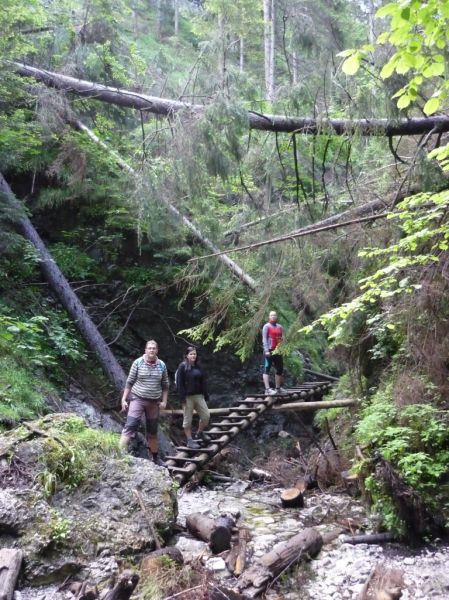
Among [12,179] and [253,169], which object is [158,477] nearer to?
[253,169]

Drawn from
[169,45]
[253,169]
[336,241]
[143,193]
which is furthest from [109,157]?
[169,45]

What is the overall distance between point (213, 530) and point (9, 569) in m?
2.27

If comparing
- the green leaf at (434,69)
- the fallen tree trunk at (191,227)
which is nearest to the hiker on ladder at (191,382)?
the fallen tree trunk at (191,227)

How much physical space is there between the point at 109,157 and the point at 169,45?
26.3 meters

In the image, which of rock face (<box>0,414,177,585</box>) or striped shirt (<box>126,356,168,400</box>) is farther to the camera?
striped shirt (<box>126,356,168,400</box>)

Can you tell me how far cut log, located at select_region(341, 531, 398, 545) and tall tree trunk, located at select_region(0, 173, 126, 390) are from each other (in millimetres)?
5530

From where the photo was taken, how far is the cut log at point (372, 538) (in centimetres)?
553

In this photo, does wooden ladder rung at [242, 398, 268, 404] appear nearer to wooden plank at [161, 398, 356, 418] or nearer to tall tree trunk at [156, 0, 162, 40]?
wooden plank at [161, 398, 356, 418]

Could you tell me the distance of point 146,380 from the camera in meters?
6.99

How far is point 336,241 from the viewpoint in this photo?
7680 millimetres

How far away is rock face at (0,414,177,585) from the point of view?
409 centimetres

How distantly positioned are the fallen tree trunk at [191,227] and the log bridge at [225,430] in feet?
7.30

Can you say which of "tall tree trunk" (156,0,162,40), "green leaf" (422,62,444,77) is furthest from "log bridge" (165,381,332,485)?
"tall tree trunk" (156,0,162,40)

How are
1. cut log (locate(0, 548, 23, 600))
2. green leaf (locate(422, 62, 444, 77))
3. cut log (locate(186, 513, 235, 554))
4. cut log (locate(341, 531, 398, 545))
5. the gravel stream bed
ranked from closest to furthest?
green leaf (locate(422, 62, 444, 77)), cut log (locate(0, 548, 23, 600)), the gravel stream bed, cut log (locate(186, 513, 235, 554)), cut log (locate(341, 531, 398, 545))
